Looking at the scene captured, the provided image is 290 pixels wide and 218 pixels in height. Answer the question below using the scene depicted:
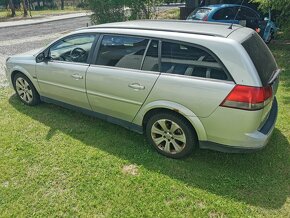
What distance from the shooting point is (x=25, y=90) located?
16.9 ft

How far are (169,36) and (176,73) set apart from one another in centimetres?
47

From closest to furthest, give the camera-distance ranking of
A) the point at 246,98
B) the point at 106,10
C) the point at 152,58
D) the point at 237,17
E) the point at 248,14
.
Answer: the point at 246,98 → the point at 152,58 → the point at 237,17 → the point at 248,14 → the point at 106,10

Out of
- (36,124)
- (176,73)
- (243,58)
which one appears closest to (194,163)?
(176,73)

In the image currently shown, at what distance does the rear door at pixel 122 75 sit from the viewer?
3443 millimetres

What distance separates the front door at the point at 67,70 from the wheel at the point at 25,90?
0.39m

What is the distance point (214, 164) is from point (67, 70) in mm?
2567

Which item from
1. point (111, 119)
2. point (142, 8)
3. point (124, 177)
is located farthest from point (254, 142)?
point (142, 8)

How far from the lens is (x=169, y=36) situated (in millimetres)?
3301

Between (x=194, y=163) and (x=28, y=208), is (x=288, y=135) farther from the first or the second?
(x=28, y=208)

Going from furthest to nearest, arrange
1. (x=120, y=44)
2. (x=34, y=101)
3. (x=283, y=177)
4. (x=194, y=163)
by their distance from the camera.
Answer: (x=34, y=101) < (x=120, y=44) < (x=194, y=163) < (x=283, y=177)

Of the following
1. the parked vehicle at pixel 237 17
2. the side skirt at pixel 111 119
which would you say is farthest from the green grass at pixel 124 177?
the parked vehicle at pixel 237 17

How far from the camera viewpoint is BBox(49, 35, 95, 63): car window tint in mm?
4082

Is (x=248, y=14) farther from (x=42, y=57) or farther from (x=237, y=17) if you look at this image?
(x=42, y=57)

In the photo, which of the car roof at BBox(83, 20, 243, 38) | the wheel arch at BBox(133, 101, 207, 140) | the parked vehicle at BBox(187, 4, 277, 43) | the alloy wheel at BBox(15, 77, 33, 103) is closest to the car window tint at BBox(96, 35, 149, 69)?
the car roof at BBox(83, 20, 243, 38)
